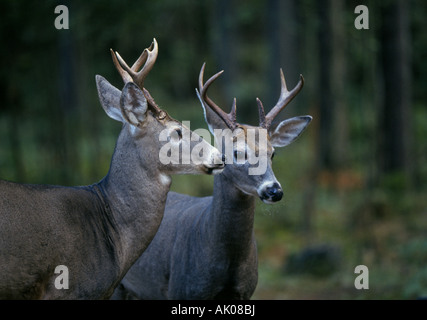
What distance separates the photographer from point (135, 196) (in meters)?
4.90

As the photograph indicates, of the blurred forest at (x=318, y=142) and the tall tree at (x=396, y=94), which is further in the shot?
the tall tree at (x=396, y=94)

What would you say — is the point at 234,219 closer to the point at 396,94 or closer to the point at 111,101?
the point at 111,101

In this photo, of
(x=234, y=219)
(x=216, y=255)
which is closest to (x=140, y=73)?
(x=234, y=219)

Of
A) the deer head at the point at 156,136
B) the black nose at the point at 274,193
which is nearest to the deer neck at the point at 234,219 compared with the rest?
the black nose at the point at 274,193

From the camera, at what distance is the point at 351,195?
15.1 metres

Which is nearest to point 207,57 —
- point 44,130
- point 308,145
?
point 308,145

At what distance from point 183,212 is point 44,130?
12535 millimetres

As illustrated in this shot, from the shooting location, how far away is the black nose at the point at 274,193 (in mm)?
5172

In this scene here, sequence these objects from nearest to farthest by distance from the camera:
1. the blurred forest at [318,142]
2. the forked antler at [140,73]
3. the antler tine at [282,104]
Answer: the forked antler at [140,73] → the antler tine at [282,104] → the blurred forest at [318,142]

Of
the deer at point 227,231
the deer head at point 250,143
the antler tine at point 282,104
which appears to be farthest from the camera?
the antler tine at point 282,104

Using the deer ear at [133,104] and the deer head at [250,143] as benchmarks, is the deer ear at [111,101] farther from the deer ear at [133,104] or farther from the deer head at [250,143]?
the deer head at [250,143]

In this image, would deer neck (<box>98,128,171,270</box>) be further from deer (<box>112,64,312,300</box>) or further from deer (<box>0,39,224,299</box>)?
deer (<box>112,64,312,300</box>)

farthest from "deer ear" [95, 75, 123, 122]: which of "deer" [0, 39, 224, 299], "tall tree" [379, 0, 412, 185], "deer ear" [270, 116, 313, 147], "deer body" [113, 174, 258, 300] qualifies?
"tall tree" [379, 0, 412, 185]

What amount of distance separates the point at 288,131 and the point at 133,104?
203 cm
